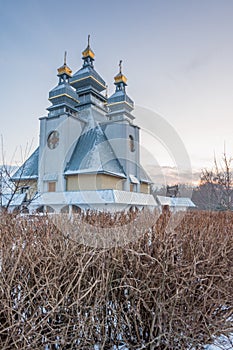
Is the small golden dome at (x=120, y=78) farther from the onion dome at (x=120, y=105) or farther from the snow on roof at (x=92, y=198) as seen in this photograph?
the snow on roof at (x=92, y=198)

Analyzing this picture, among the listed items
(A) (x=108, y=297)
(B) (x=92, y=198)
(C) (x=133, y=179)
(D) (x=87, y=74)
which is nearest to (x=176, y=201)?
(C) (x=133, y=179)

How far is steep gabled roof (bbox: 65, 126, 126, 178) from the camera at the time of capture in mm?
22634

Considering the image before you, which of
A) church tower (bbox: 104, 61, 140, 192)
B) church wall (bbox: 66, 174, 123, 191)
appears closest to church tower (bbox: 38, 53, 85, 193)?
church wall (bbox: 66, 174, 123, 191)

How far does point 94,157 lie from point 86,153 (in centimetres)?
141

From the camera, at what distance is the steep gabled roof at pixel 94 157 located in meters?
22.6

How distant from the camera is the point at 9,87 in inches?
499

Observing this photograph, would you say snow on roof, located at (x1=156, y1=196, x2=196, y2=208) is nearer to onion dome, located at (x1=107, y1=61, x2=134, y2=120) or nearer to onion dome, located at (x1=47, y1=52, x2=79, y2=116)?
onion dome, located at (x1=107, y1=61, x2=134, y2=120)

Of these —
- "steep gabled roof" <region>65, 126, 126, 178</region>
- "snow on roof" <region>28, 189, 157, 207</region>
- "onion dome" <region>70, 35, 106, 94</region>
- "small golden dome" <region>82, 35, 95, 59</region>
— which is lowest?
"snow on roof" <region>28, 189, 157, 207</region>

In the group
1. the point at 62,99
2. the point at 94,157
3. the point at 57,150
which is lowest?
the point at 94,157

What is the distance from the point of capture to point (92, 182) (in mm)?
22219

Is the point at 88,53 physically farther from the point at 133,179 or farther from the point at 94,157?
the point at 133,179

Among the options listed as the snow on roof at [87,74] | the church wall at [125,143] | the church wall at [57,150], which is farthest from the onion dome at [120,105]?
the church wall at [57,150]

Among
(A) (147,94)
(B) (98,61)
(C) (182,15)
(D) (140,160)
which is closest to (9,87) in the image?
(A) (147,94)

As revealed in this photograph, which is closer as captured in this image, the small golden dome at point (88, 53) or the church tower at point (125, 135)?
the church tower at point (125, 135)
